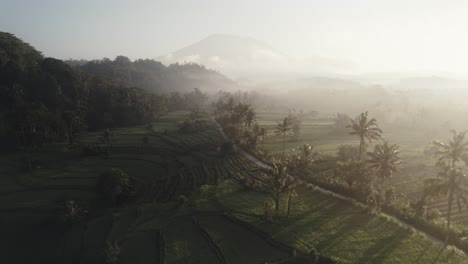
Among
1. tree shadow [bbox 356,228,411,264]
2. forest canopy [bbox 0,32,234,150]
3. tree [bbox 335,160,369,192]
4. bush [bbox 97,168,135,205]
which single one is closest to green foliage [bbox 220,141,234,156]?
bush [bbox 97,168,135,205]

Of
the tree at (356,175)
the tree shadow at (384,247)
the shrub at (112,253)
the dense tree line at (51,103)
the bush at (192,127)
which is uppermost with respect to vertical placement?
the dense tree line at (51,103)

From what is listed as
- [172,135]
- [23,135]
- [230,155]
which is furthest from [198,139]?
[23,135]

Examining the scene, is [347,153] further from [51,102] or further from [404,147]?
[51,102]

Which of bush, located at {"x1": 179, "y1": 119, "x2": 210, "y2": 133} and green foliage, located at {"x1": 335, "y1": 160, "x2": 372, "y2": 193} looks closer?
green foliage, located at {"x1": 335, "y1": 160, "x2": 372, "y2": 193}

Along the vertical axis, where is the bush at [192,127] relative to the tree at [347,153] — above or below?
above

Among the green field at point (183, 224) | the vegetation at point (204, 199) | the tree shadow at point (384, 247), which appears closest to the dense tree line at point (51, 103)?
the vegetation at point (204, 199)

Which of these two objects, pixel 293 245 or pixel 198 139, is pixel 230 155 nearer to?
pixel 198 139

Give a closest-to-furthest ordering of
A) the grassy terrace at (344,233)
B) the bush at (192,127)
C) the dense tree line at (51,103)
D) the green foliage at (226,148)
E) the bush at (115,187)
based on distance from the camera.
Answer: the grassy terrace at (344,233)
the bush at (115,187)
the dense tree line at (51,103)
the green foliage at (226,148)
the bush at (192,127)

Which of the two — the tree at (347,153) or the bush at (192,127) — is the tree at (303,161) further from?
the bush at (192,127)

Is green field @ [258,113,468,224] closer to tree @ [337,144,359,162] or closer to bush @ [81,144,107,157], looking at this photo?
tree @ [337,144,359,162]
